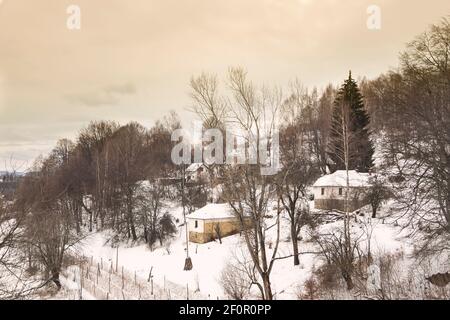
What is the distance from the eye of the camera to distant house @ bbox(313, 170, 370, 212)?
15.9m

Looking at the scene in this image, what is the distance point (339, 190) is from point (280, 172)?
742cm

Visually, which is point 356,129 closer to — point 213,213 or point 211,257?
point 213,213

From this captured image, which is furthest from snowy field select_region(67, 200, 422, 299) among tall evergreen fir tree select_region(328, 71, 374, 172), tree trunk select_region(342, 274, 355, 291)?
tall evergreen fir tree select_region(328, 71, 374, 172)

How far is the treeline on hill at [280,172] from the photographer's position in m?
7.24

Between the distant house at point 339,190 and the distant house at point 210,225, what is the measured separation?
209 inches

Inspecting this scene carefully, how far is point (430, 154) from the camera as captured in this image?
7.31 metres

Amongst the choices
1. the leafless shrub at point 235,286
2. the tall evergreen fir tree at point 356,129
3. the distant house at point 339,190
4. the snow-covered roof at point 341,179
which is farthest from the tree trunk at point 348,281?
the tall evergreen fir tree at point 356,129

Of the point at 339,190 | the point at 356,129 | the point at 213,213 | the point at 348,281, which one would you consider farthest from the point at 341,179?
the point at 348,281

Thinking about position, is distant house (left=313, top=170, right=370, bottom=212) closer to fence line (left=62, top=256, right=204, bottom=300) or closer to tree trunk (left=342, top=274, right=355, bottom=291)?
tree trunk (left=342, top=274, right=355, bottom=291)

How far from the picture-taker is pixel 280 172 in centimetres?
1208

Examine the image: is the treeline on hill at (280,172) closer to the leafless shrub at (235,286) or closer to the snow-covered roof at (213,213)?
the leafless shrub at (235,286)

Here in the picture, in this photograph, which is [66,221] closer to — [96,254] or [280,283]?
[96,254]

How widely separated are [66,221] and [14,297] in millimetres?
9344
